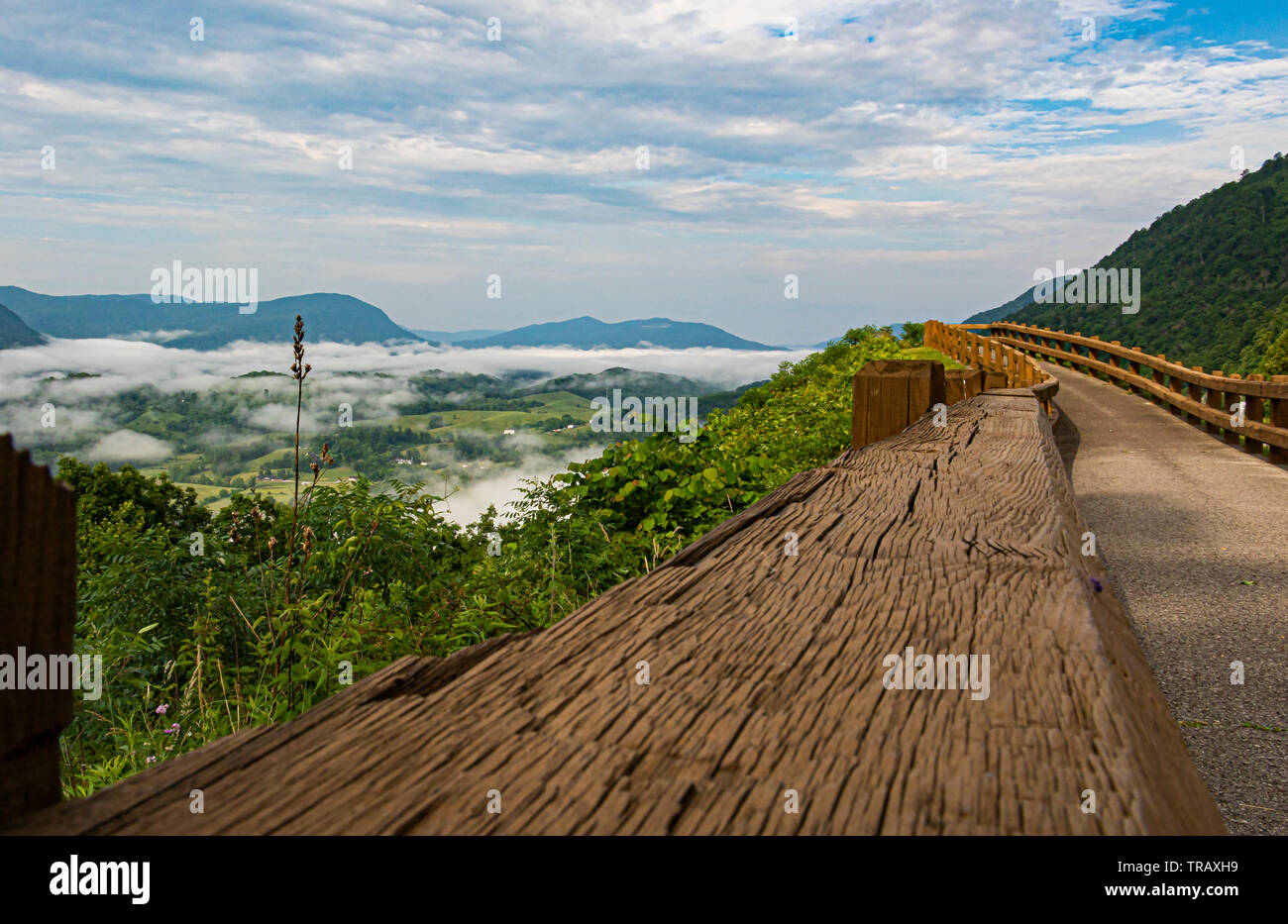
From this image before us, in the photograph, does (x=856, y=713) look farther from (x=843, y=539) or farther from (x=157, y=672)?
(x=157, y=672)

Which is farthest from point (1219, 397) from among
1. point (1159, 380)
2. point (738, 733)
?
point (738, 733)

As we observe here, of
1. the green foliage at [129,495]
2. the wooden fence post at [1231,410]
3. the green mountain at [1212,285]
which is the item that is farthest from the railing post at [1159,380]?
the green mountain at [1212,285]

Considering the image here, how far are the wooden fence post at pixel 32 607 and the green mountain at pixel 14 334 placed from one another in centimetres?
8591

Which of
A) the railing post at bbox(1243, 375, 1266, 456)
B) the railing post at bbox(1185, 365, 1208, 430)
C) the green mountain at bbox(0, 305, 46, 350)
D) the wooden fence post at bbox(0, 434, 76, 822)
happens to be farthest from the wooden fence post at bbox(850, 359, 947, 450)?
the green mountain at bbox(0, 305, 46, 350)

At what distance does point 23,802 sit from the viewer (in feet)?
2.24

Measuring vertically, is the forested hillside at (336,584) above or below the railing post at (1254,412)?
below

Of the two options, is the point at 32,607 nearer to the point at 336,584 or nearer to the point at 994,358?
the point at 336,584

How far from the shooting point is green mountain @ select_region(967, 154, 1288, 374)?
69625 millimetres

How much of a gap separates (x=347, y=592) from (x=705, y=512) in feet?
8.24

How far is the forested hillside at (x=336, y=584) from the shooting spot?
3.32 metres

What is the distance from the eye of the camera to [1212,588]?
509 cm

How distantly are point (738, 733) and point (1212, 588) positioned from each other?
18.1 ft

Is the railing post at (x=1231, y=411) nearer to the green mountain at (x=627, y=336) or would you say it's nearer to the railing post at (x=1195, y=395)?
the railing post at (x=1195, y=395)
